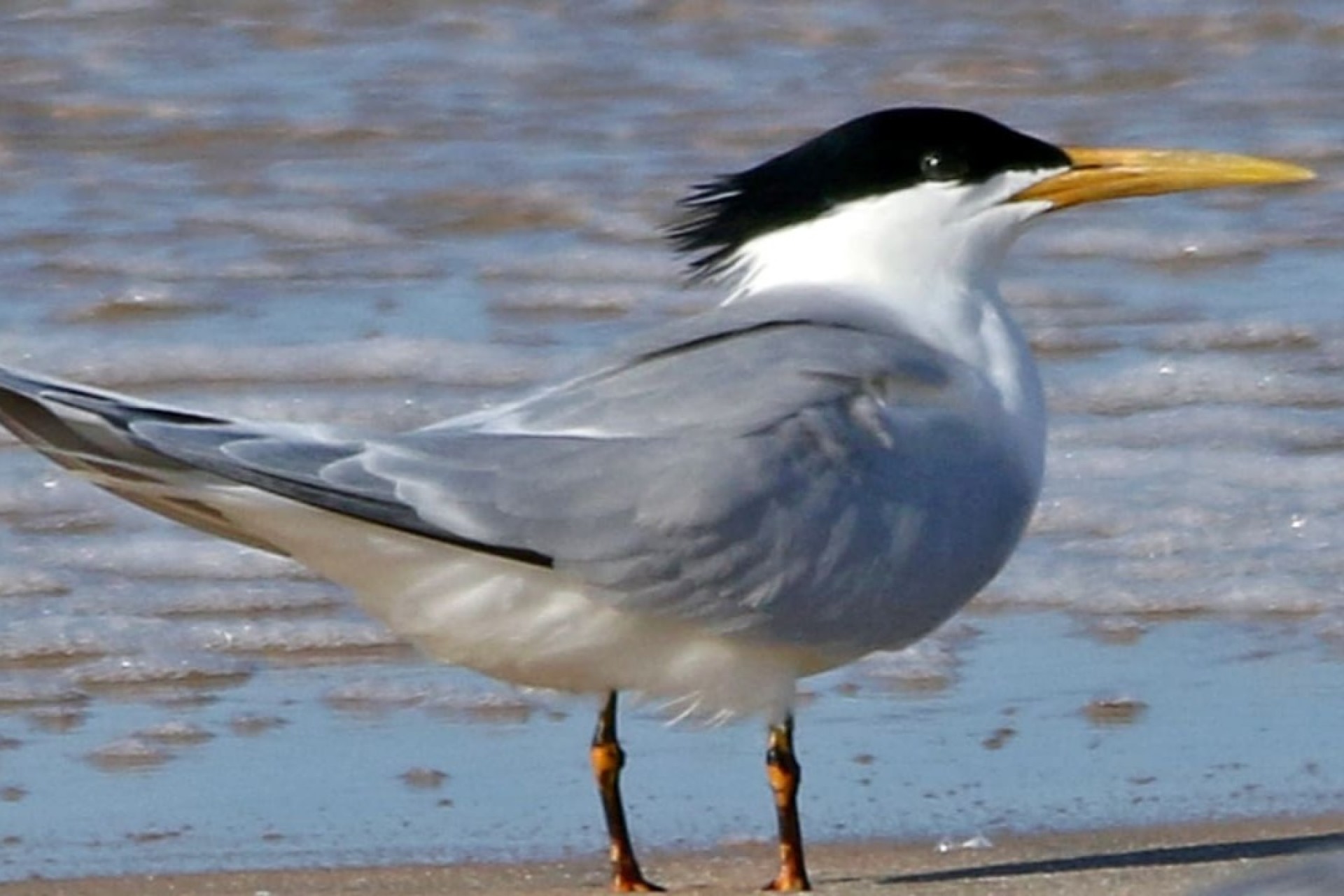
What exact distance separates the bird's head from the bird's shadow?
87cm

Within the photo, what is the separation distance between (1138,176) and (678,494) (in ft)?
3.70

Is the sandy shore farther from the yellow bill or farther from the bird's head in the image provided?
the yellow bill

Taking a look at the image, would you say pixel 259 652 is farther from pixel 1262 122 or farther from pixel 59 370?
pixel 1262 122

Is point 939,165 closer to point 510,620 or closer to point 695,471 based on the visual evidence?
point 695,471

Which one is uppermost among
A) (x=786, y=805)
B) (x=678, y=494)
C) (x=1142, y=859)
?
(x=678, y=494)

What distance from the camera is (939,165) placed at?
5.01 meters

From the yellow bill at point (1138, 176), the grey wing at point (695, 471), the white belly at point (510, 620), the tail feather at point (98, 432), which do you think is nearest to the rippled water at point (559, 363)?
the white belly at point (510, 620)

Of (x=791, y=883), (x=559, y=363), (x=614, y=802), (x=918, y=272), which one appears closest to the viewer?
(x=791, y=883)

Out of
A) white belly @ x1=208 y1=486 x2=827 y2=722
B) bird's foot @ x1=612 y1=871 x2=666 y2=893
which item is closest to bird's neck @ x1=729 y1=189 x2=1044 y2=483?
white belly @ x1=208 y1=486 x2=827 y2=722

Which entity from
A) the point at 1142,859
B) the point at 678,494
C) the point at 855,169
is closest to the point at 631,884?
the point at 678,494

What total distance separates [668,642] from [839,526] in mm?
287

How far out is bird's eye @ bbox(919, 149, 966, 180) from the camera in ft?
16.4

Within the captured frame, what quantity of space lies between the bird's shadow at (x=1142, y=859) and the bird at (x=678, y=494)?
0.23 m

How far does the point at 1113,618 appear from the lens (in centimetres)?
607
